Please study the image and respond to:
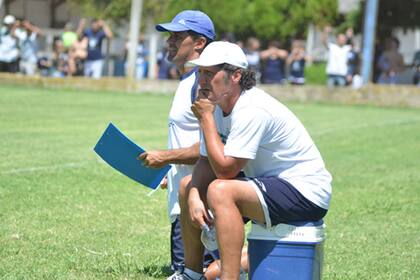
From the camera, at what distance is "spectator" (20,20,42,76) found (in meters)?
29.8

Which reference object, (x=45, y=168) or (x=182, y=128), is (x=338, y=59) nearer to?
(x=45, y=168)

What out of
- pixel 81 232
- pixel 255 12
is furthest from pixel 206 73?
pixel 255 12

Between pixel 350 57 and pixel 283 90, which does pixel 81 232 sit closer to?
pixel 283 90

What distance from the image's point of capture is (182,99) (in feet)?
19.4

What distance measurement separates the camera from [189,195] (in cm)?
534

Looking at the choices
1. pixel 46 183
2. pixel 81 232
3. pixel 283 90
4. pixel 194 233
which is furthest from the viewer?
pixel 283 90

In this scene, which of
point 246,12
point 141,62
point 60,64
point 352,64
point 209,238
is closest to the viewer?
point 209,238

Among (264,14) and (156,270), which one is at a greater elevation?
(264,14)

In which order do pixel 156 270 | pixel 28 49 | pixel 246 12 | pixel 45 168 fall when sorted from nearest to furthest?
pixel 156 270, pixel 45 168, pixel 28 49, pixel 246 12

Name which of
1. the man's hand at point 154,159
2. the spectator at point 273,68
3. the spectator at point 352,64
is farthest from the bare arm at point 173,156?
the spectator at point 273,68

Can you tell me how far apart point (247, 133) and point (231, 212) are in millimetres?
437

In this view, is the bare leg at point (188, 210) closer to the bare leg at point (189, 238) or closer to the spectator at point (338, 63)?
the bare leg at point (189, 238)

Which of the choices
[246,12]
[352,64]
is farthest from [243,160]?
[246,12]

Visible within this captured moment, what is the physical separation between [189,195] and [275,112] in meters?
0.70
